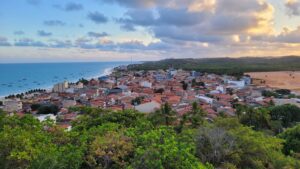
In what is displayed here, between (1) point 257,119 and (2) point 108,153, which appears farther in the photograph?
(1) point 257,119

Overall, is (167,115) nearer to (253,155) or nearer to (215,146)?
(253,155)

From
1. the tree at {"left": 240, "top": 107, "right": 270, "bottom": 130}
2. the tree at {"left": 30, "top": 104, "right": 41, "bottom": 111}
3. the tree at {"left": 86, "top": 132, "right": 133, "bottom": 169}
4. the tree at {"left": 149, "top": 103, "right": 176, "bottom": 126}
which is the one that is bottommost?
the tree at {"left": 30, "top": 104, "right": 41, "bottom": 111}

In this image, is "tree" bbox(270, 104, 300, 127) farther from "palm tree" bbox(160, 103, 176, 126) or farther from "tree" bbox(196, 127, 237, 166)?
"tree" bbox(196, 127, 237, 166)

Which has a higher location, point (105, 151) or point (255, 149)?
point (105, 151)

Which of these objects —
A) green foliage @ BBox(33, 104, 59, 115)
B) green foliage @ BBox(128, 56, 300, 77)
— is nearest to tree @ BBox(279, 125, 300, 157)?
green foliage @ BBox(33, 104, 59, 115)

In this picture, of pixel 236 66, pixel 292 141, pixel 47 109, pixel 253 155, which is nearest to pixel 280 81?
pixel 236 66

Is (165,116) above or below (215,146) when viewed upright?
below

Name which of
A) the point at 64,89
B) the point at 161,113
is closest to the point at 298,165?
the point at 161,113

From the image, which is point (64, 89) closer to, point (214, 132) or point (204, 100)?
point (204, 100)

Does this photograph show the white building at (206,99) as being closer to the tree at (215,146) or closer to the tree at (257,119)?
the tree at (257,119)

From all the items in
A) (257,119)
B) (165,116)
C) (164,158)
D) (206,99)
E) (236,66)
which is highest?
(164,158)

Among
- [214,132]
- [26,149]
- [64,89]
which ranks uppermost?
[26,149]
